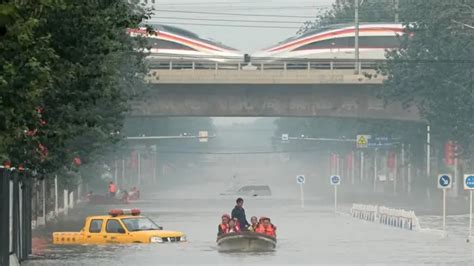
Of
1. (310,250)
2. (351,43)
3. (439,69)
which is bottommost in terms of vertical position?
(310,250)

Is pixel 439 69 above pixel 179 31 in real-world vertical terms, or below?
below

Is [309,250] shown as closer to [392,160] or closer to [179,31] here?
[179,31]

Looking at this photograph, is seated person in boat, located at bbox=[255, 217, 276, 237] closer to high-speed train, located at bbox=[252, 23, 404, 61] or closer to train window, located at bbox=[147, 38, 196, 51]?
high-speed train, located at bbox=[252, 23, 404, 61]

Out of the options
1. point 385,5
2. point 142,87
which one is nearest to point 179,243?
point 142,87

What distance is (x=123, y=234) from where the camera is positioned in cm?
4931

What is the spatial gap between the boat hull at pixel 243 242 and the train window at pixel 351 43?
62.5 meters

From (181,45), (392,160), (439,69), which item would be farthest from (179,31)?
(392,160)

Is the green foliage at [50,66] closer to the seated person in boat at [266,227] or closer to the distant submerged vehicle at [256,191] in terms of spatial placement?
the seated person in boat at [266,227]

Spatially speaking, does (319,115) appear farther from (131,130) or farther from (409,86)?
(131,130)

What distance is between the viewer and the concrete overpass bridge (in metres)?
91.9

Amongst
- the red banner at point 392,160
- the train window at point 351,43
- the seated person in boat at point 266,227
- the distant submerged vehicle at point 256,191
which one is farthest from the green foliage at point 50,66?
the red banner at point 392,160

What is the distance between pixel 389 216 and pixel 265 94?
85.0 feet

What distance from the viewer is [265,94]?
94.7m

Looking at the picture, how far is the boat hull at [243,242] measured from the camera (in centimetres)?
4466
